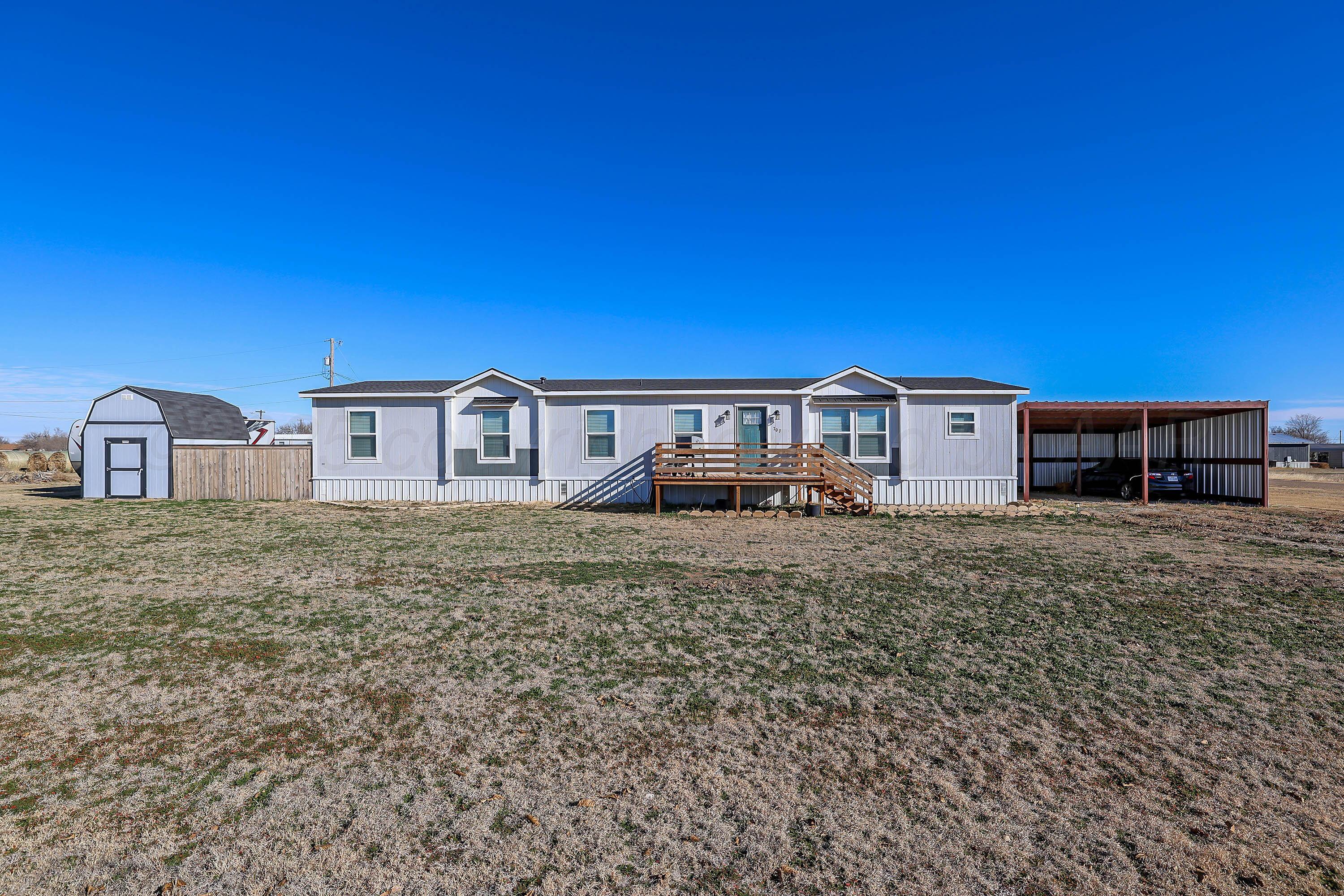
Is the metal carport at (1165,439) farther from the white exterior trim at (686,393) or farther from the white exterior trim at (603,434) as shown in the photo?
the white exterior trim at (603,434)

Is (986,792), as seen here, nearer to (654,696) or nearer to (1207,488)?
(654,696)

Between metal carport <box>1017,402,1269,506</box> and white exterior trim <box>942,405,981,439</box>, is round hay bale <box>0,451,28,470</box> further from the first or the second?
metal carport <box>1017,402,1269,506</box>

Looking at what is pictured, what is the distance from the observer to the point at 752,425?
58.0 feet

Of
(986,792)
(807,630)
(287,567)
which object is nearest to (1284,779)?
(986,792)

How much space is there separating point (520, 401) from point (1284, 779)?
16666mm

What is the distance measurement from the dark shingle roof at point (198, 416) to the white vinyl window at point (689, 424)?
15.7 metres

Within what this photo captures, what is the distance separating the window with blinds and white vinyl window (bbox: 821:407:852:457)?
13.3 metres

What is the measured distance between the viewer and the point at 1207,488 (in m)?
20.3

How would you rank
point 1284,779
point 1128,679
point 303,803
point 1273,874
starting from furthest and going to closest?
point 1128,679
point 1284,779
point 303,803
point 1273,874

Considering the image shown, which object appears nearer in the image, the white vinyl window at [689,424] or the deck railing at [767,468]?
the deck railing at [767,468]

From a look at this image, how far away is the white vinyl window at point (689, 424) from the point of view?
1762 centimetres

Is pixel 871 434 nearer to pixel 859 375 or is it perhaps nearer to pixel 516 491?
pixel 859 375

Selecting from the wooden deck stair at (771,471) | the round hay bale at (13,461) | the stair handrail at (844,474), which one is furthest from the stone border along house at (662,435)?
the round hay bale at (13,461)

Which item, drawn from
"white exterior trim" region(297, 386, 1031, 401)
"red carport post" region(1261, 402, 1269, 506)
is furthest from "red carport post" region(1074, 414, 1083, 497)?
"white exterior trim" region(297, 386, 1031, 401)
